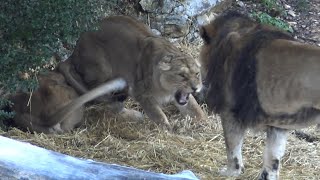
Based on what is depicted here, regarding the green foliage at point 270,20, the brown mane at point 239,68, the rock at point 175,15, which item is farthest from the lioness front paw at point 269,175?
the green foliage at point 270,20

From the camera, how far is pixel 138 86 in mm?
7695

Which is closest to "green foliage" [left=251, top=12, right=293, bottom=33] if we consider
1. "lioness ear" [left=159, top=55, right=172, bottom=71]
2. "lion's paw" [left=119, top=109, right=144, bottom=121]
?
"lion's paw" [left=119, top=109, right=144, bottom=121]

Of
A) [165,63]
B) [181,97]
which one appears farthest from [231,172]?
[165,63]

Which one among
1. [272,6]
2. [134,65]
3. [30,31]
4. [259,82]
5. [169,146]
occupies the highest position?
[30,31]

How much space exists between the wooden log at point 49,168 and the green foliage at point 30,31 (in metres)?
1.95

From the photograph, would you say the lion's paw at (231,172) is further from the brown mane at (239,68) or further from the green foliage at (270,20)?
the green foliage at (270,20)

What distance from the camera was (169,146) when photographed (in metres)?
7.12

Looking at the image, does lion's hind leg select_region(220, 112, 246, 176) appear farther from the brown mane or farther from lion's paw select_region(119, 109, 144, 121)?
lion's paw select_region(119, 109, 144, 121)

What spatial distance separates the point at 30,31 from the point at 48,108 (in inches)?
42.5

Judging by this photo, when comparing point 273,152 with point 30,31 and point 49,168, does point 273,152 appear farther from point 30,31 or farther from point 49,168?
point 49,168

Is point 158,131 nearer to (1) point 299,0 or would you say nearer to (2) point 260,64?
(2) point 260,64

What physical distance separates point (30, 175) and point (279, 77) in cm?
226

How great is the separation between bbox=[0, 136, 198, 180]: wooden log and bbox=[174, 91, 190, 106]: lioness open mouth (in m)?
2.95

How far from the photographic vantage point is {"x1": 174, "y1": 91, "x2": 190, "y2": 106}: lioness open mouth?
7.49 m
